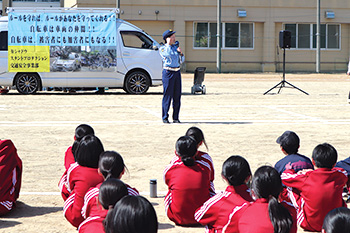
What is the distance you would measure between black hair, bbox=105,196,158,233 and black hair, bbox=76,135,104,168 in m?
2.50

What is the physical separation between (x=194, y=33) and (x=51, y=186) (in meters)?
36.8

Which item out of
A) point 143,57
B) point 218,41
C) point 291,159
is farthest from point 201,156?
point 218,41

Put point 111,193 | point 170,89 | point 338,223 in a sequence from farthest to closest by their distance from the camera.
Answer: point 170,89 < point 111,193 < point 338,223

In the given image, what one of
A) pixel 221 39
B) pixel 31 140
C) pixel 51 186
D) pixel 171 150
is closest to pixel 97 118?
pixel 31 140

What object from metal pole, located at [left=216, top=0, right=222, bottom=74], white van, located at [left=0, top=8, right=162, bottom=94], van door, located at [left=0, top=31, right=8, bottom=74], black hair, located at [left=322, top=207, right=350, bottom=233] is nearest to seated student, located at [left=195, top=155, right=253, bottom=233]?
black hair, located at [left=322, top=207, right=350, bottom=233]

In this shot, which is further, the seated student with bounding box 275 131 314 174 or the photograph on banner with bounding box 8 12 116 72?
the photograph on banner with bounding box 8 12 116 72

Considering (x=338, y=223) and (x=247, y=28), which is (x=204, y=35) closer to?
(x=247, y=28)

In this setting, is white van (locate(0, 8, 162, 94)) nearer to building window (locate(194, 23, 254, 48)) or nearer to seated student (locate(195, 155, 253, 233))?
seated student (locate(195, 155, 253, 233))

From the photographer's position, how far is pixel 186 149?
5.55 metres

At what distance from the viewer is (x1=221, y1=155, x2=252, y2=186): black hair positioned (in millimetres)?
4520

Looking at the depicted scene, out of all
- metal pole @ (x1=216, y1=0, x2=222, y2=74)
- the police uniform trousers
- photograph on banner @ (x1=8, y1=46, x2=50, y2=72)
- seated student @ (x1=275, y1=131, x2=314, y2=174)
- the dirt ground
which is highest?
metal pole @ (x1=216, y1=0, x2=222, y2=74)

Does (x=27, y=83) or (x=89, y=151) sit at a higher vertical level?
(x=27, y=83)

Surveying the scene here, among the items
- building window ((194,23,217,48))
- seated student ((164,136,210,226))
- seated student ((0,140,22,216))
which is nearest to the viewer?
seated student ((164,136,210,226))

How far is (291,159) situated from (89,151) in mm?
1821
